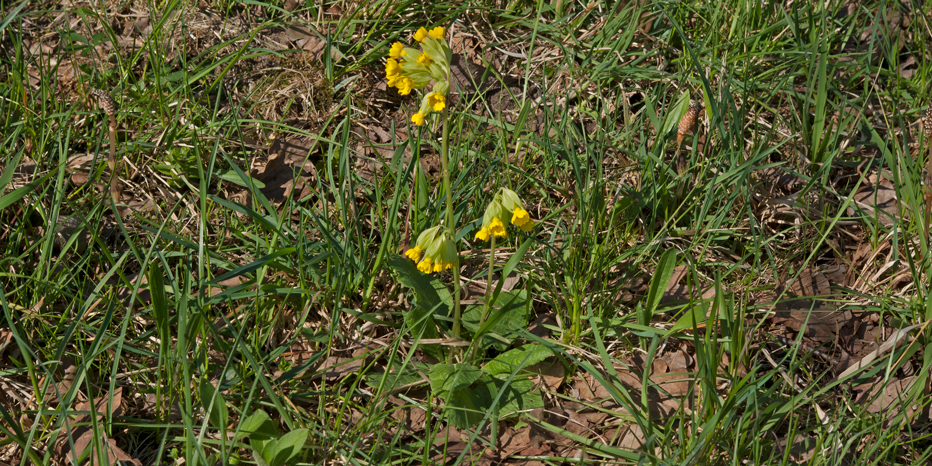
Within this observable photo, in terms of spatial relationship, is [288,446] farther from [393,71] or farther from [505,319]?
[393,71]

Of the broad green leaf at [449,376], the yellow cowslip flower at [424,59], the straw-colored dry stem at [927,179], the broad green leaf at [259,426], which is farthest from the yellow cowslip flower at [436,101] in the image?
the straw-colored dry stem at [927,179]

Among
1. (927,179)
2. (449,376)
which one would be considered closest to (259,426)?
(449,376)

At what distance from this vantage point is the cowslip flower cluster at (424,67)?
77.9 inches

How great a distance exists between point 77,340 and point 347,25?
190 cm

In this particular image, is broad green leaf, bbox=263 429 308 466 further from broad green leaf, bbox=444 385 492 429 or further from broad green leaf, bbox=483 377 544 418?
broad green leaf, bbox=483 377 544 418

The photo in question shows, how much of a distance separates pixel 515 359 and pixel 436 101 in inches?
37.6

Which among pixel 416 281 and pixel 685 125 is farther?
pixel 685 125

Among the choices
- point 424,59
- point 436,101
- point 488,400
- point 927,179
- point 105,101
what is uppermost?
point 424,59

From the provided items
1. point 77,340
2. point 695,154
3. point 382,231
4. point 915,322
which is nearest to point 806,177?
point 695,154

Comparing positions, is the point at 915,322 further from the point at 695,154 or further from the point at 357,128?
the point at 357,128

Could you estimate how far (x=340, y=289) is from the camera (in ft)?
7.71

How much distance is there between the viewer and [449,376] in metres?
2.29

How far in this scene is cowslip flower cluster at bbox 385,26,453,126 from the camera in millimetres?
1979

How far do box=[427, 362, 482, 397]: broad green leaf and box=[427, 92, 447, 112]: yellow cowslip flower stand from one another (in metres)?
0.85
